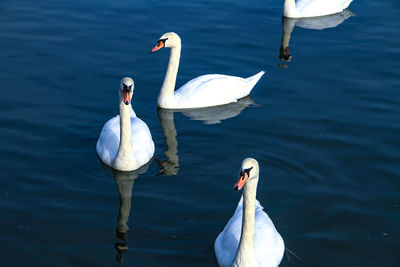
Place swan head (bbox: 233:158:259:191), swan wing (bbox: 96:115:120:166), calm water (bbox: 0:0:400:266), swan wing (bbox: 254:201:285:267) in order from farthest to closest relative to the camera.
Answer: swan wing (bbox: 96:115:120:166)
calm water (bbox: 0:0:400:266)
swan wing (bbox: 254:201:285:267)
swan head (bbox: 233:158:259:191)

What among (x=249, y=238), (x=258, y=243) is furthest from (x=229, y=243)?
(x=249, y=238)

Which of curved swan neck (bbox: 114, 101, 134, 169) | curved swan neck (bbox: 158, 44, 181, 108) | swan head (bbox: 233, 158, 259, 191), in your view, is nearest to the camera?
swan head (bbox: 233, 158, 259, 191)

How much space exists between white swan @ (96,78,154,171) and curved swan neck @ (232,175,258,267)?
10.9 feet

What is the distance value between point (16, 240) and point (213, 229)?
2.68 m

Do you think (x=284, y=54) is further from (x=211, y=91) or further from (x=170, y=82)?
(x=170, y=82)

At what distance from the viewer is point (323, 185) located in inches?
423

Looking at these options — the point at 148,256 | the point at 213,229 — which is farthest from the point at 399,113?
the point at 148,256

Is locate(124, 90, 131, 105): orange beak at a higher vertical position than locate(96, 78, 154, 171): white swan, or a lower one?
higher

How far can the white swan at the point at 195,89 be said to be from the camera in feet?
44.5

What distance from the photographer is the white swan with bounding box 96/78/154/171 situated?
10773 mm

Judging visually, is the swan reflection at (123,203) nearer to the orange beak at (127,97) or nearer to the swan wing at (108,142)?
the swan wing at (108,142)

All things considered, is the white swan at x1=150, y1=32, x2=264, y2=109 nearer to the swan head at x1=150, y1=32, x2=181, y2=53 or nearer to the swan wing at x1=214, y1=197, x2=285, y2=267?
the swan head at x1=150, y1=32, x2=181, y2=53

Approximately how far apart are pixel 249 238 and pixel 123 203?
274 centimetres

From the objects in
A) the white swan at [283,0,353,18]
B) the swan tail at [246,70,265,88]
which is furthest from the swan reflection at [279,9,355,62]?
the swan tail at [246,70,265,88]
